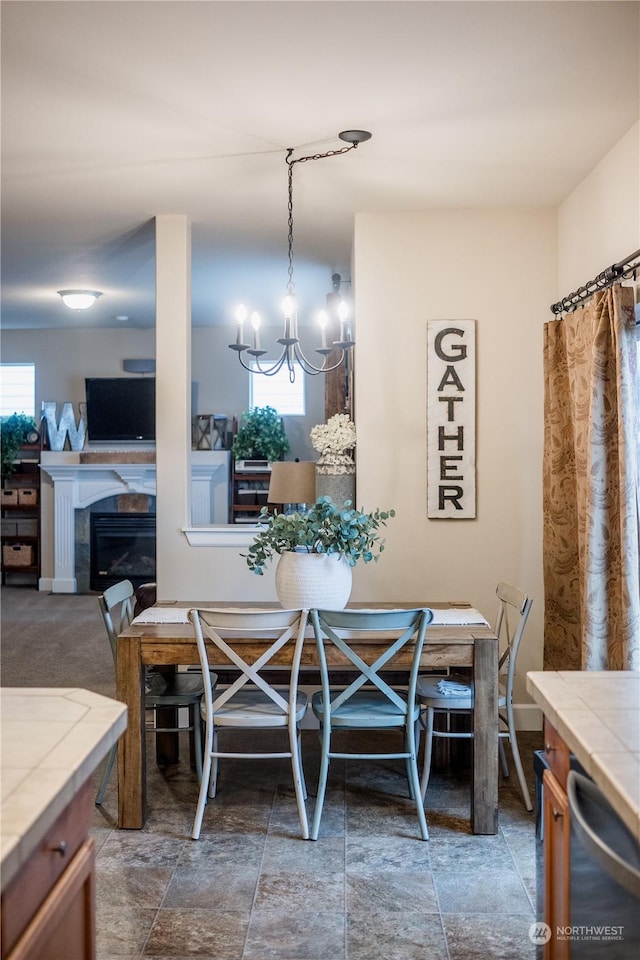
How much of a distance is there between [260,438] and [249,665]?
5481mm

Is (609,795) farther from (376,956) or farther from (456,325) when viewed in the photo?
(456,325)

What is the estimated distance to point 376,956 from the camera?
96.3 inches

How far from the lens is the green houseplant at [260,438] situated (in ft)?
28.5

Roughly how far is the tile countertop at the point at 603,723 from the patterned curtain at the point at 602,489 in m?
1.29

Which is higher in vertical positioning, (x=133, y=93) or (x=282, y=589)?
(x=133, y=93)

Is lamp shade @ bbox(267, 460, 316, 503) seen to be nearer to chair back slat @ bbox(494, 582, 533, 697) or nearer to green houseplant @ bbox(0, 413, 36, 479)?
chair back slat @ bbox(494, 582, 533, 697)

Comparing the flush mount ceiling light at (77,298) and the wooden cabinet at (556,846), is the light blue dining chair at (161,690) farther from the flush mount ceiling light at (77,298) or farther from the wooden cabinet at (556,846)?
the flush mount ceiling light at (77,298)

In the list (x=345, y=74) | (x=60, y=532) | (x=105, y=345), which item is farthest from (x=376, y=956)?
(x=105, y=345)

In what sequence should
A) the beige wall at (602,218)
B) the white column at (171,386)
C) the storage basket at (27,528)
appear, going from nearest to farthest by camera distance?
the beige wall at (602,218) < the white column at (171,386) < the storage basket at (27,528)

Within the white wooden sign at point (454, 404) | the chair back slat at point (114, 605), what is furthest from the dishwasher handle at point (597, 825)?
the white wooden sign at point (454, 404)

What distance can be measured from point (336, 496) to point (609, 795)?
3049 millimetres

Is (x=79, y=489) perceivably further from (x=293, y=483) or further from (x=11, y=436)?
(x=293, y=483)

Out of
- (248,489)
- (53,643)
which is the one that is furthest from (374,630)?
(248,489)

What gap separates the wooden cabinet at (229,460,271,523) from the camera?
872cm
